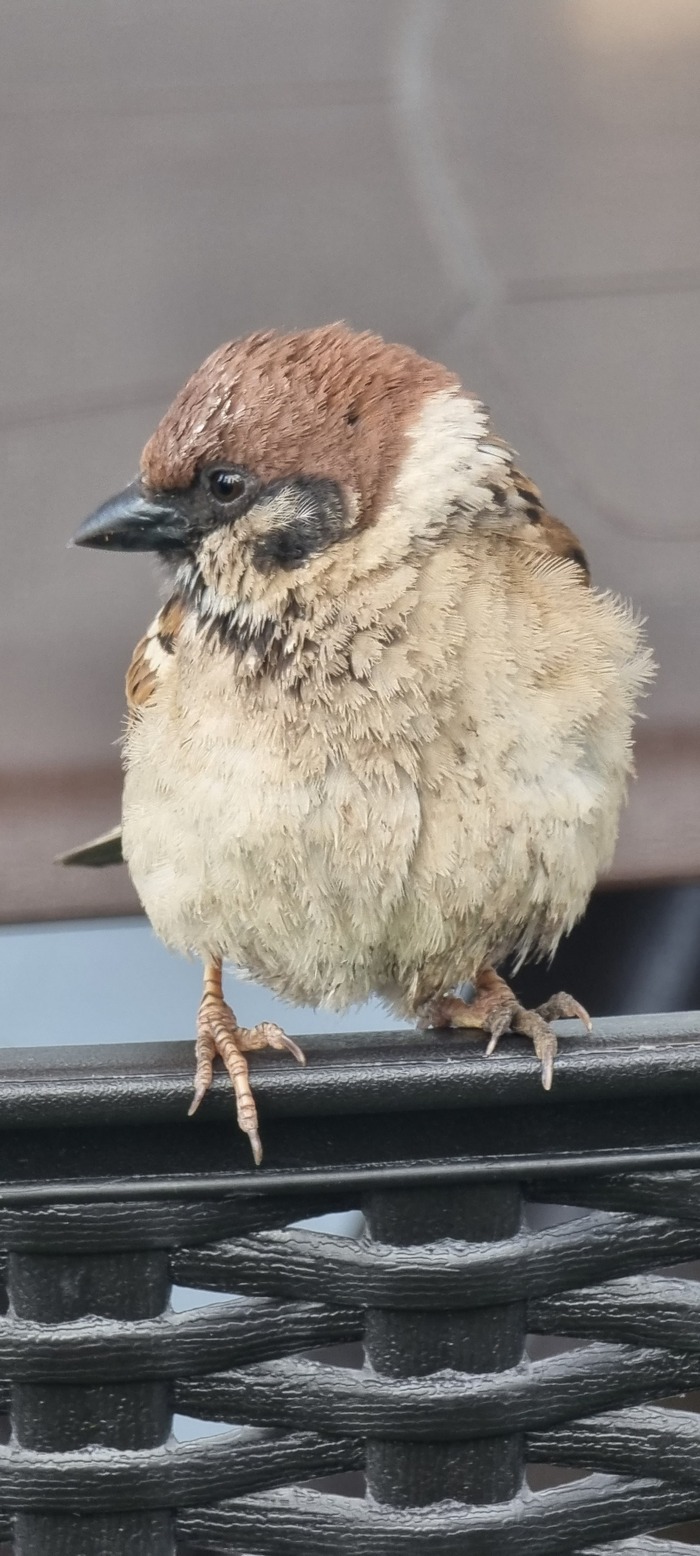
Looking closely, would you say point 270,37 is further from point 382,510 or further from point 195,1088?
point 195,1088

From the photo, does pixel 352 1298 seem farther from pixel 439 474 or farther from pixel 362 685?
pixel 439 474

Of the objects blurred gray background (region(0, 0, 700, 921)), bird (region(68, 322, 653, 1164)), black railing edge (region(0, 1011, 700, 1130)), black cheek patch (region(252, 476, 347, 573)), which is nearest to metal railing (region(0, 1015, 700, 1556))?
black railing edge (region(0, 1011, 700, 1130))

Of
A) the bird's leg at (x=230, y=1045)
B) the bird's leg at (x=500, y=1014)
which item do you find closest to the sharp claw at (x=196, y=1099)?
the bird's leg at (x=230, y=1045)

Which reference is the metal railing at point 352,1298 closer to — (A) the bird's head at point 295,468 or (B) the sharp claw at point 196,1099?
(B) the sharp claw at point 196,1099

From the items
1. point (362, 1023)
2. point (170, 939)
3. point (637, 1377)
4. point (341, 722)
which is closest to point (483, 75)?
point (341, 722)

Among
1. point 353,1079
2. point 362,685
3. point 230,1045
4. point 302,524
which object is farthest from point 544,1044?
point 302,524
